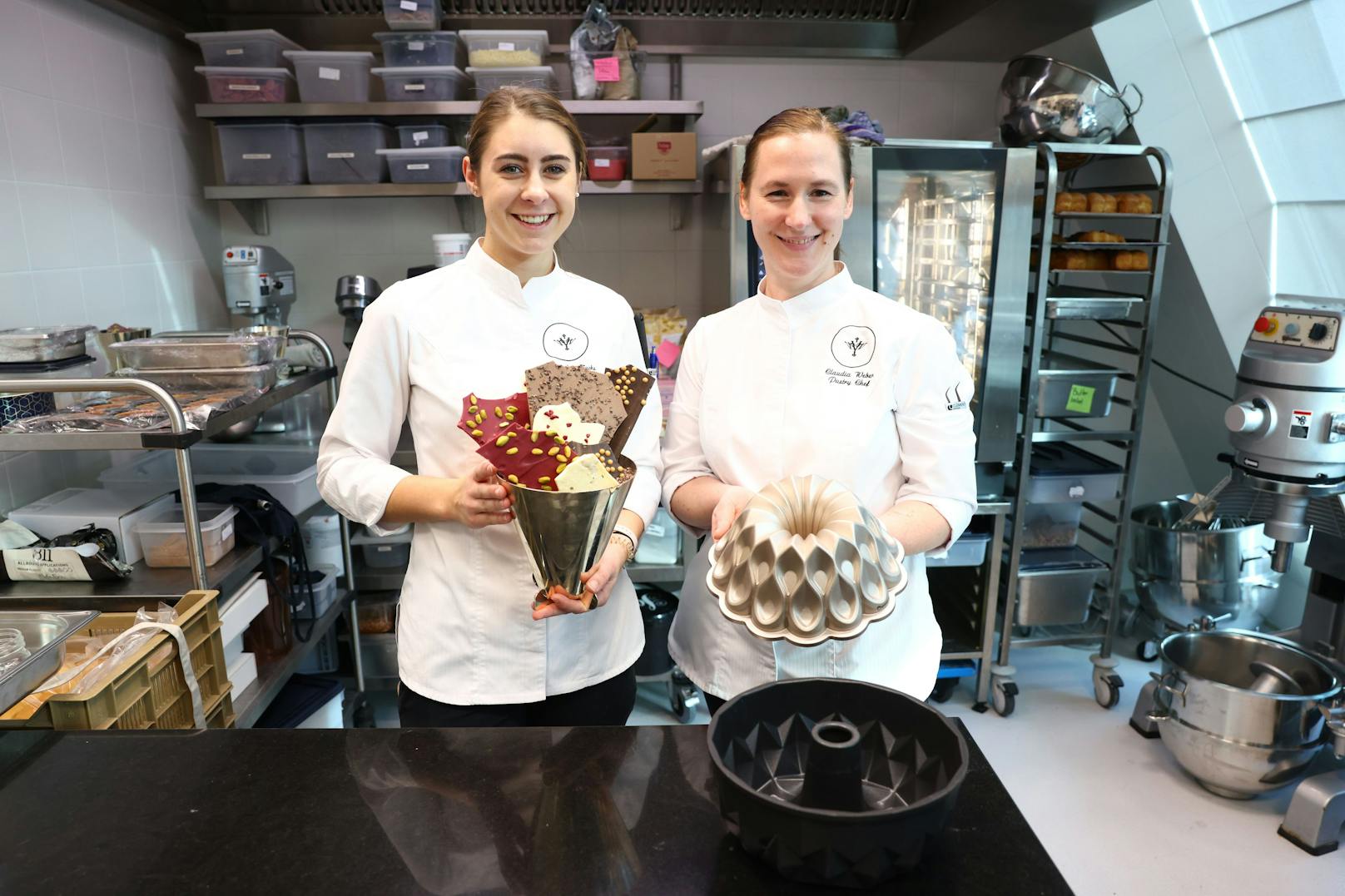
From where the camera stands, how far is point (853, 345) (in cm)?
147

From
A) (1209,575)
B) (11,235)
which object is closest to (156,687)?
(11,235)

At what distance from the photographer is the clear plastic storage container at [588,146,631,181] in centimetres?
302

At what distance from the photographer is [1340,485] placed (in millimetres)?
2330

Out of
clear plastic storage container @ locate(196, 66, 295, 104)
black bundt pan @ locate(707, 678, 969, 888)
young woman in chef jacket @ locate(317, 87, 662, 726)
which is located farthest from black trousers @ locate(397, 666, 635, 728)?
clear plastic storage container @ locate(196, 66, 295, 104)

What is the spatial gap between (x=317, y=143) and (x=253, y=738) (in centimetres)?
246

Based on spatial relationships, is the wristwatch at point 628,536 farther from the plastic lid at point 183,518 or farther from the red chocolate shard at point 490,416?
the plastic lid at point 183,518

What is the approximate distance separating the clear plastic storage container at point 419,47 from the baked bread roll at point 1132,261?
2.35 metres

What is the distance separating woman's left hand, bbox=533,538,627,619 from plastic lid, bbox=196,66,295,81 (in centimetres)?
236

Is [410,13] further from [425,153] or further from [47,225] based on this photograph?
[47,225]

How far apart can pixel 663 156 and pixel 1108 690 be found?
2.38 m

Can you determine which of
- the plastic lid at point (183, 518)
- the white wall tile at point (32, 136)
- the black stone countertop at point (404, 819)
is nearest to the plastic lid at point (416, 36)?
the white wall tile at point (32, 136)

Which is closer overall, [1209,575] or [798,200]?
[798,200]

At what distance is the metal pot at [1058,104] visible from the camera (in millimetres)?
2686

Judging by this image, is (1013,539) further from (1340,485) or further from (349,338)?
(349,338)
